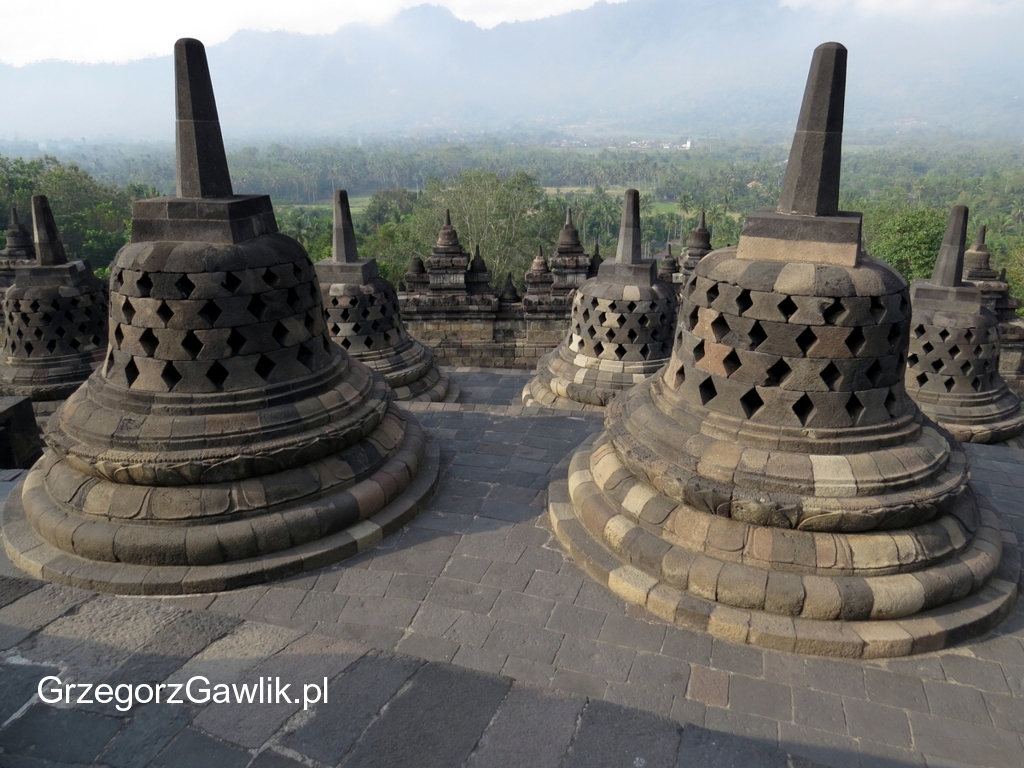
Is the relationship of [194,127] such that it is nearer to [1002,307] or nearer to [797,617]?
[797,617]

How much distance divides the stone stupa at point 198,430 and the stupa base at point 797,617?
1689 mm

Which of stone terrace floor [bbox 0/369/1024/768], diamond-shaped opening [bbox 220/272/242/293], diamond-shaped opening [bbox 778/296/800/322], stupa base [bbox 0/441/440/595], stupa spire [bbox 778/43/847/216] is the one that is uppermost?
stupa spire [bbox 778/43/847/216]

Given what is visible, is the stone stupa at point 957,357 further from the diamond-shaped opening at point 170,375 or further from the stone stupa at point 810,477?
the diamond-shaped opening at point 170,375

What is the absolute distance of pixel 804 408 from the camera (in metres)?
4.37

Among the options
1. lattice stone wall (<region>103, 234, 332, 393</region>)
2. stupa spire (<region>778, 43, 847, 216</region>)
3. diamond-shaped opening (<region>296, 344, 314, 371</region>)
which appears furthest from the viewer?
diamond-shaped opening (<region>296, 344, 314, 371</region>)

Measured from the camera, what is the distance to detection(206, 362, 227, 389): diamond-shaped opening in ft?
15.8

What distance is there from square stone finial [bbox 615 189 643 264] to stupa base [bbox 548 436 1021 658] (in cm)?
571

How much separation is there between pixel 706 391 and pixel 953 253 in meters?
6.84

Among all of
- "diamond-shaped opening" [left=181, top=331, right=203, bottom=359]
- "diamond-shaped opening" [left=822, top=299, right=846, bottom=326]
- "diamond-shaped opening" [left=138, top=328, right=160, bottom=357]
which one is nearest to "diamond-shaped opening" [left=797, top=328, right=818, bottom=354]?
"diamond-shaped opening" [left=822, top=299, right=846, bottom=326]

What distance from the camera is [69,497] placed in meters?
4.68

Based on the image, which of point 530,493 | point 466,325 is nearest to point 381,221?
point 466,325

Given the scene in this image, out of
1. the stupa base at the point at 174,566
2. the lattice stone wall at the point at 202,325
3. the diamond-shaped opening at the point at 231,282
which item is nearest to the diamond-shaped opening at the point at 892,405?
the stupa base at the point at 174,566

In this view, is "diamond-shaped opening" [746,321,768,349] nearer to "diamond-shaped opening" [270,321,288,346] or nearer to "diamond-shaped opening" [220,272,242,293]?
"diamond-shaped opening" [270,321,288,346]

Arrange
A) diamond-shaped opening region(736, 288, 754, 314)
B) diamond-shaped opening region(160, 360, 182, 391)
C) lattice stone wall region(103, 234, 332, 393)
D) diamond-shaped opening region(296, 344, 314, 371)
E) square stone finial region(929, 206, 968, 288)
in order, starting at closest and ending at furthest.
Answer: diamond-shaped opening region(736, 288, 754, 314)
lattice stone wall region(103, 234, 332, 393)
diamond-shaped opening region(160, 360, 182, 391)
diamond-shaped opening region(296, 344, 314, 371)
square stone finial region(929, 206, 968, 288)
